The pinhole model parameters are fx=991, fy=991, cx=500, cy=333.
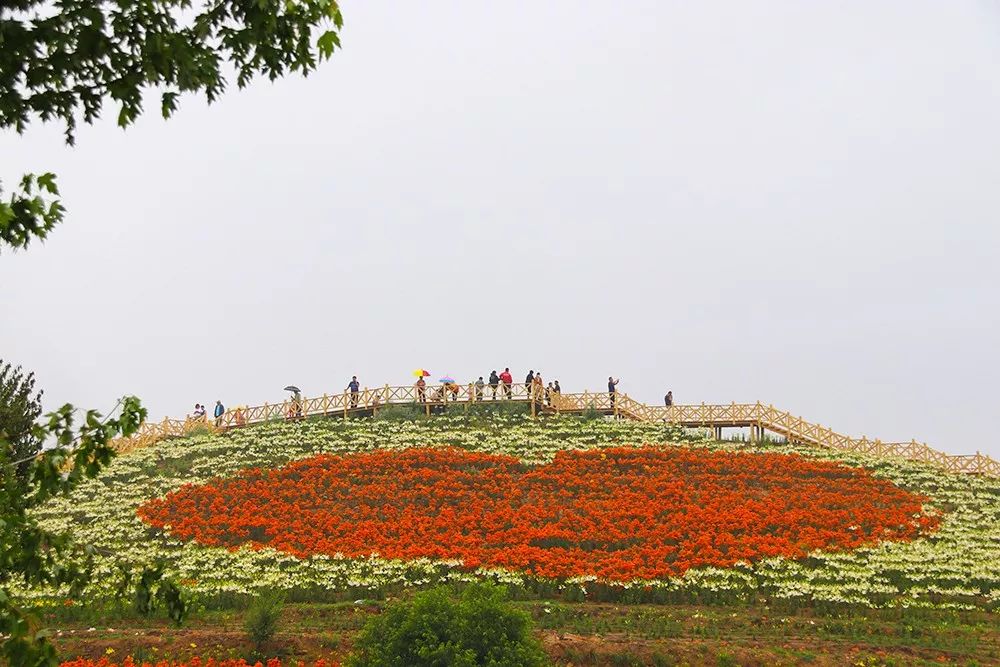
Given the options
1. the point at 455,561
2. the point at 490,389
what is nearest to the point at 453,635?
the point at 455,561

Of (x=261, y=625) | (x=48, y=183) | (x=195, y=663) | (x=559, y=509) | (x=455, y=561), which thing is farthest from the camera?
(x=559, y=509)

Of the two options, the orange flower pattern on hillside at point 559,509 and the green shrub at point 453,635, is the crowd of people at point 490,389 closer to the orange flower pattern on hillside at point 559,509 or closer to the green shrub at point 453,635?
the orange flower pattern on hillside at point 559,509

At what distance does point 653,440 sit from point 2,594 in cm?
3237

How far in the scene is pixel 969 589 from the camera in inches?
900

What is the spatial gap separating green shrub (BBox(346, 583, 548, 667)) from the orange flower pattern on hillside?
7.58 metres

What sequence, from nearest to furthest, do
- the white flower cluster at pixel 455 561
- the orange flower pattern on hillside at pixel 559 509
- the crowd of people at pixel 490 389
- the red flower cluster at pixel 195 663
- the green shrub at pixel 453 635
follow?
the green shrub at pixel 453 635 → the red flower cluster at pixel 195 663 → the white flower cluster at pixel 455 561 → the orange flower pattern on hillside at pixel 559 509 → the crowd of people at pixel 490 389

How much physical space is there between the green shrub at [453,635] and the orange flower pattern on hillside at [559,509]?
24.9 feet

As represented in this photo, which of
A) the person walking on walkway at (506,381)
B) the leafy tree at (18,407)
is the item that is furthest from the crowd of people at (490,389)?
the leafy tree at (18,407)

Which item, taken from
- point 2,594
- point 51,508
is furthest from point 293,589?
point 2,594

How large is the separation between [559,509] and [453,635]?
510 inches

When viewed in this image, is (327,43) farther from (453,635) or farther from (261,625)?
(261,625)

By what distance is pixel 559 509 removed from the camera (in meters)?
27.5

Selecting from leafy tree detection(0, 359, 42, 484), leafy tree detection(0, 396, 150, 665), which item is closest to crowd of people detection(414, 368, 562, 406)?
leafy tree detection(0, 359, 42, 484)

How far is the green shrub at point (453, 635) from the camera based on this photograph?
14445 millimetres
